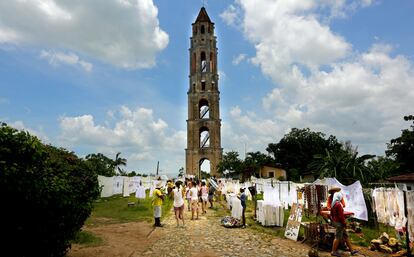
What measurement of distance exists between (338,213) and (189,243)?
14.8 ft

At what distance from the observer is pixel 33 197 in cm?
561

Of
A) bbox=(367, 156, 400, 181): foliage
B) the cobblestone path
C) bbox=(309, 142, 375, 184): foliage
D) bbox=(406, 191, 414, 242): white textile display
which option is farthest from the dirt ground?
bbox=(367, 156, 400, 181): foliage

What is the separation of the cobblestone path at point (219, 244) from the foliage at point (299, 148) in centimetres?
4773

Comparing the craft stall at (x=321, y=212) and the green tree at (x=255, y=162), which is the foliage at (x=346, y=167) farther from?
the green tree at (x=255, y=162)

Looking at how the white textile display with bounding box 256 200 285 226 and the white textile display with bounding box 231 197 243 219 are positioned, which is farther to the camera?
the white textile display with bounding box 231 197 243 219

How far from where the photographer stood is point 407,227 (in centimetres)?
927

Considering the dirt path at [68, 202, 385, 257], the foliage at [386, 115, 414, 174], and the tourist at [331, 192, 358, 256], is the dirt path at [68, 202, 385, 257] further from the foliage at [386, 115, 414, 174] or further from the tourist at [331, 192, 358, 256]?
the foliage at [386, 115, 414, 174]

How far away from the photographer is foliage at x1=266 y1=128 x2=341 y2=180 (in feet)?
202

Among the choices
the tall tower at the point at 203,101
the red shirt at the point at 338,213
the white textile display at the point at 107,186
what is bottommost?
the red shirt at the point at 338,213

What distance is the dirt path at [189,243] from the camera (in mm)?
9797

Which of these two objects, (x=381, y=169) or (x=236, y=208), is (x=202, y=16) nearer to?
(x=381, y=169)

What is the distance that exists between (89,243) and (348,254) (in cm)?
747

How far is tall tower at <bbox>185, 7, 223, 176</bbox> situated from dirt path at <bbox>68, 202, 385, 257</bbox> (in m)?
39.4

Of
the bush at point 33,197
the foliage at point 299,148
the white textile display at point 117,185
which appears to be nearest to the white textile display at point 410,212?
the bush at point 33,197
